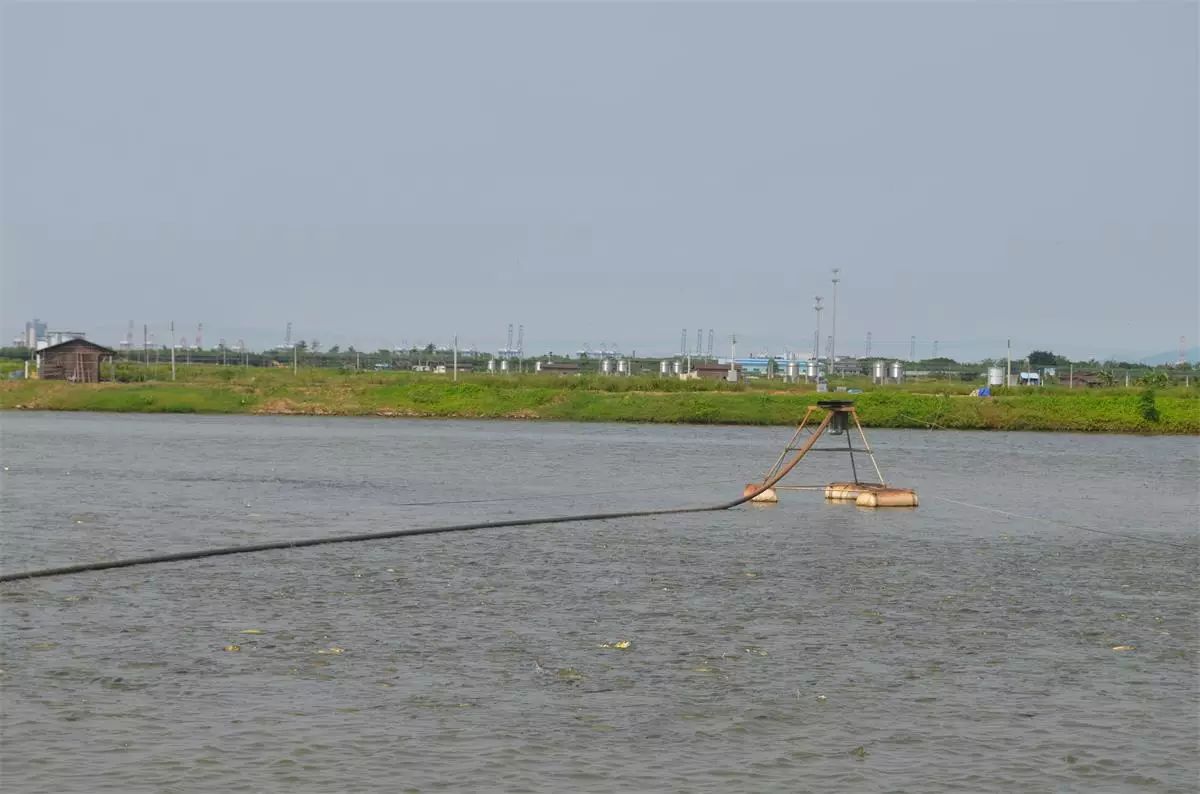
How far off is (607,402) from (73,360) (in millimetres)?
33368

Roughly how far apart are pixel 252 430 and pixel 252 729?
53.7m

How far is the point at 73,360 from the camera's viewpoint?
90312mm

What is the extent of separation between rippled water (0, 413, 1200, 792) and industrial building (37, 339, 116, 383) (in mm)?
61480

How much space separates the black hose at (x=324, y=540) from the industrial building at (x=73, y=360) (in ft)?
222

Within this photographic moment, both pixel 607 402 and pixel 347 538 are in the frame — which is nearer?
pixel 347 538

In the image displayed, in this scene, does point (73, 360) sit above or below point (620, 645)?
above

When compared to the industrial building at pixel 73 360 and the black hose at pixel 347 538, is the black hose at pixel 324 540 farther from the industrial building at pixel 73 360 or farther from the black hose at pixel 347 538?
the industrial building at pixel 73 360

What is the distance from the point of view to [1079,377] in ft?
438

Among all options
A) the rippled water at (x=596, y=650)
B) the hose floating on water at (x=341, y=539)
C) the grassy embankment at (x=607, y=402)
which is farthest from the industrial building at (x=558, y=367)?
the hose floating on water at (x=341, y=539)

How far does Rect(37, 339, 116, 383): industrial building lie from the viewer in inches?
3548

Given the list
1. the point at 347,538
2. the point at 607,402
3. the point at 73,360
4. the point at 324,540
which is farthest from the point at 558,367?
the point at 324,540

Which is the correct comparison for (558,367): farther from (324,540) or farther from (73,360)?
(324,540)

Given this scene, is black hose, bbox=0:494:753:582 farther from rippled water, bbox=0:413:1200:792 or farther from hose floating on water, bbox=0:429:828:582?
rippled water, bbox=0:413:1200:792

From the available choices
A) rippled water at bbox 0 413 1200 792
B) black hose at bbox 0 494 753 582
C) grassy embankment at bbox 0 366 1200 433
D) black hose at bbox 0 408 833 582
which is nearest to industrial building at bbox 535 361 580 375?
grassy embankment at bbox 0 366 1200 433
